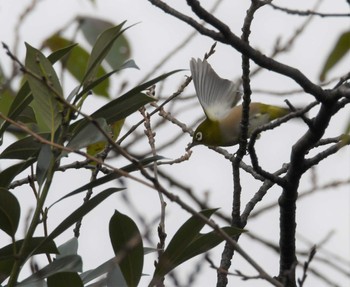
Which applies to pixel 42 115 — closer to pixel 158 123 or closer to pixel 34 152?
pixel 34 152

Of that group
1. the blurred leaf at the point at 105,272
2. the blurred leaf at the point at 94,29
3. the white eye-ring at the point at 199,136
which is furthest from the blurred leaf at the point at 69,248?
the white eye-ring at the point at 199,136

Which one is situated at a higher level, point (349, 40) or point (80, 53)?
point (80, 53)

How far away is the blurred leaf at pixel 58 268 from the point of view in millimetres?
1959

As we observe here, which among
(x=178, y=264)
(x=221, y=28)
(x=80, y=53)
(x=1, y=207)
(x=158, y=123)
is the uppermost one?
(x=158, y=123)

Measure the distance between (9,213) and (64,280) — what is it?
0.74ft

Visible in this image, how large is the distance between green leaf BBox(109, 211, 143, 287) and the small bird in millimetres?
799

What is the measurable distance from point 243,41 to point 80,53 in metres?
1.33

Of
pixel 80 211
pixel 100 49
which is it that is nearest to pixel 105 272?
pixel 80 211

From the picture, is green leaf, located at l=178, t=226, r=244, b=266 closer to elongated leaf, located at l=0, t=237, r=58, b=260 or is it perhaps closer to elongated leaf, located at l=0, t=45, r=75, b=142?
elongated leaf, located at l=0, t=237, r=58, b=260

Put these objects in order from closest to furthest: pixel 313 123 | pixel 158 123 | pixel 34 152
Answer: pixel 313 123 < pixel 34 152 < pixel 158 123

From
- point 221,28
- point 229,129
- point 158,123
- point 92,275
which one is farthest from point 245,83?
point 158,123

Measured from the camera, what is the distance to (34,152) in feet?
7.11

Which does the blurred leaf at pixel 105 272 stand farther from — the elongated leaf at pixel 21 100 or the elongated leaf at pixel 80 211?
the elongated leaf at pixel 21 100

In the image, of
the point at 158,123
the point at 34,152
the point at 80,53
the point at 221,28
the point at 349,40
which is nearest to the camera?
the point at 349,40
